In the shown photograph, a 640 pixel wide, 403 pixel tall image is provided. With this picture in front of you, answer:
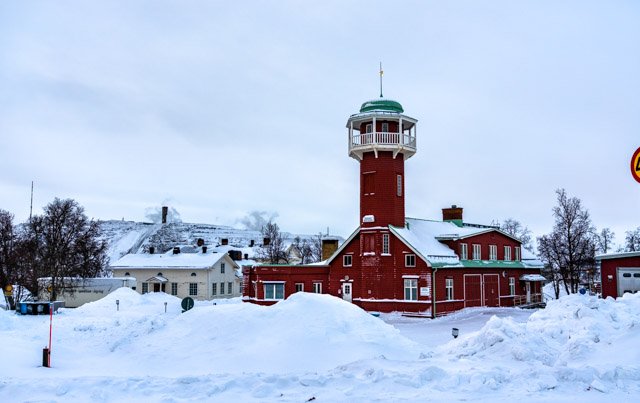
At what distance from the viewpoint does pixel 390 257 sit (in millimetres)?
38719

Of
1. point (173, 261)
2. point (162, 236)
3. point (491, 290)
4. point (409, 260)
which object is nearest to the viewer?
point (409, 260)

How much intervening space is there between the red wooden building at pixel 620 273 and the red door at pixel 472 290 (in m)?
9.37

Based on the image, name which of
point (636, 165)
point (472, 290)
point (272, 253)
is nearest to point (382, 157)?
point (472, 290)

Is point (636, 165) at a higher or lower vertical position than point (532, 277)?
higher

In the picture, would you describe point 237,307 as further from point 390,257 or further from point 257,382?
point 390,257

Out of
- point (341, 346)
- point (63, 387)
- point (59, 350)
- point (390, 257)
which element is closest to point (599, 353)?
point (341, 346)

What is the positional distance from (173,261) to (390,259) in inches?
1172

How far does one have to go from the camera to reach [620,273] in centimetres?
3250

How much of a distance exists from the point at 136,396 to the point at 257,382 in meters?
2.71

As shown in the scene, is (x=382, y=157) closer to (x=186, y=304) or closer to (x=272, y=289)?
(x=272, y=289)

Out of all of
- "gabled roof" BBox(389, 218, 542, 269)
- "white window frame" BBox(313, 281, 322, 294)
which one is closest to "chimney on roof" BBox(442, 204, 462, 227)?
"gabled roof" BBox(389, 218, 542, 269)

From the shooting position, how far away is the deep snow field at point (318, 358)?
40.7ft

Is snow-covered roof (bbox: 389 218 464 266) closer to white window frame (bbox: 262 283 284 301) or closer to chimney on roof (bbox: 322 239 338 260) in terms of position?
white window frame (bbox: 262 283 284 301)

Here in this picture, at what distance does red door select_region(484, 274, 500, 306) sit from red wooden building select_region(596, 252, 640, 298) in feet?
32.1
